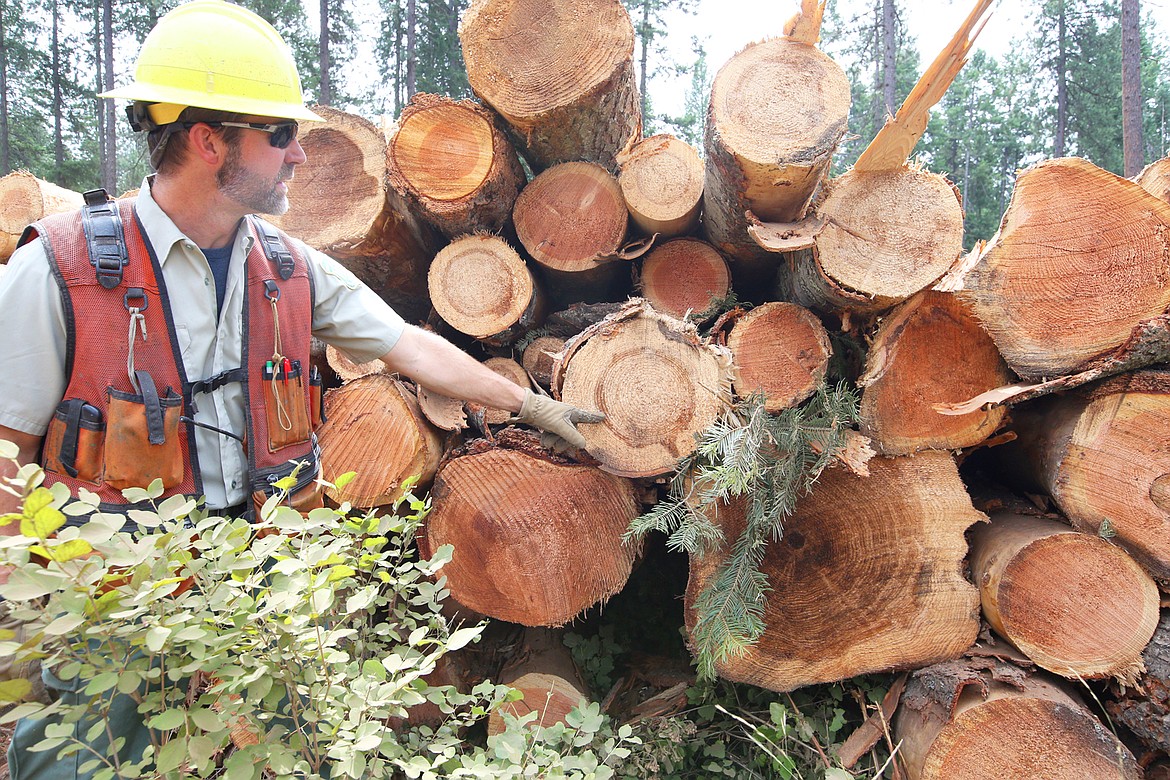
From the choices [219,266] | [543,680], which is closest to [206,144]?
[219,266]

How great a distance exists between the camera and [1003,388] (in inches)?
87.0

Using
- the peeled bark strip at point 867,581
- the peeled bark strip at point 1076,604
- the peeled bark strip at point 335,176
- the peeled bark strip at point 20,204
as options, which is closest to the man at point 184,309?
the peeled bark strip at point 335,176

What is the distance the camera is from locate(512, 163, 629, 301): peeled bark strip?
293cm

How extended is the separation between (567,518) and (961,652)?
4.55 ft

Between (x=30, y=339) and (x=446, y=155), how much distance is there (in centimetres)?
166

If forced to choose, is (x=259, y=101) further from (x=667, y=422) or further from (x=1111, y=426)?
(x=1111, y=426)

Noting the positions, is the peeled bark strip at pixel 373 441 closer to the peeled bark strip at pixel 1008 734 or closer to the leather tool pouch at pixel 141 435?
the leather tool pouch at pixel 141 435

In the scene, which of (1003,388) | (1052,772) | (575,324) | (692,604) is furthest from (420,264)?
(1052,772)

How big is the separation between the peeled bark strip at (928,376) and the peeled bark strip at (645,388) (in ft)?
1.82

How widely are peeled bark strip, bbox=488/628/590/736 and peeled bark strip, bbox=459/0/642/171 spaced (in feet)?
7.14

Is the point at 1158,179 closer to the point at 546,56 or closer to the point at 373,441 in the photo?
the point at 546,56

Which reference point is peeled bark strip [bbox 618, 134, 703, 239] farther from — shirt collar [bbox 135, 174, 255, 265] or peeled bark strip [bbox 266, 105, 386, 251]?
shirt collar [bbox 135, 174, 255, 265]

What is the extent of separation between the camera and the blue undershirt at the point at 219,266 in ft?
6.26

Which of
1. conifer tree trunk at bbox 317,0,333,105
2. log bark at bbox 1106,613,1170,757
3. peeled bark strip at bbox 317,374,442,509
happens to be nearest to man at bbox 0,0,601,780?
peeled bark strip at bbox 317,374,442,509
